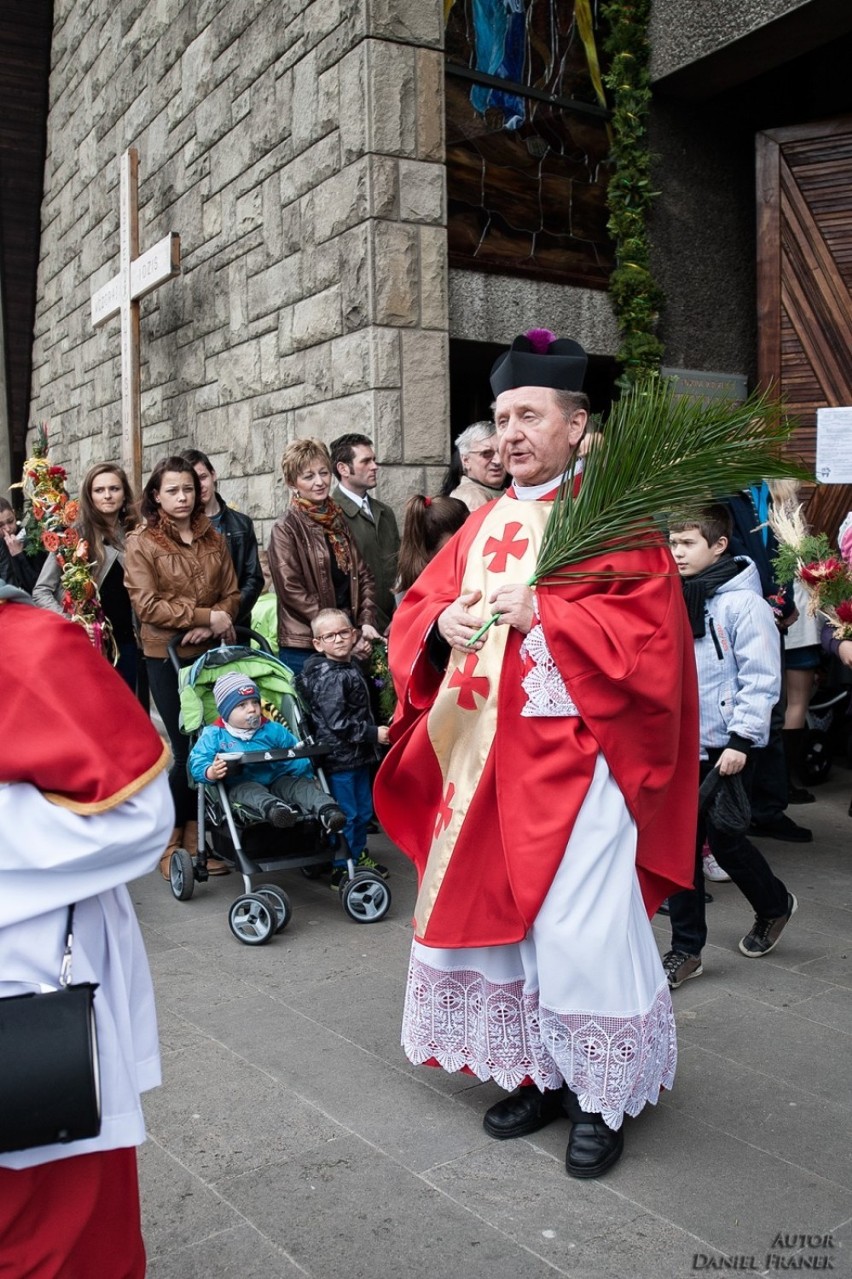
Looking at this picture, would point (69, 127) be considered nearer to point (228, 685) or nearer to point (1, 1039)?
point (228, 685)

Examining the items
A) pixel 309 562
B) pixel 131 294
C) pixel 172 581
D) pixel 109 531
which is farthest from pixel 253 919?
pixel 131 294

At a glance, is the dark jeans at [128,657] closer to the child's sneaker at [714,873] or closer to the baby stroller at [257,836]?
the baby stroller at [257,836]

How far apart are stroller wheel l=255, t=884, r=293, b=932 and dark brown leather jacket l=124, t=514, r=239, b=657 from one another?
140cm

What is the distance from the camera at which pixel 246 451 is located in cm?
830

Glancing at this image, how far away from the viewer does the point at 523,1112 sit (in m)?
3.10

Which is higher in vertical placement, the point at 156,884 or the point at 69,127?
the point at 69,127

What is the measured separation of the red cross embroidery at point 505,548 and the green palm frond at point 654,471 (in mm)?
137

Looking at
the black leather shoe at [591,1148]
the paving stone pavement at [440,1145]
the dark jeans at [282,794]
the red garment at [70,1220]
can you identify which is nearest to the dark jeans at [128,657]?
the dark jeans at [282,794]

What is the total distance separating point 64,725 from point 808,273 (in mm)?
7083

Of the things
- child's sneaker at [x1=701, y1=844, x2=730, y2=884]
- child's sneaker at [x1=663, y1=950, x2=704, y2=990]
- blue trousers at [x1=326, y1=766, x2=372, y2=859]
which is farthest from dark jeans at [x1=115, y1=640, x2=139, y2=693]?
child's sneaker at [x1=663, y1=950, x2=704, y2=990]

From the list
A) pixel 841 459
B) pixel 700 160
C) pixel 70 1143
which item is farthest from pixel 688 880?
pixel 700 160

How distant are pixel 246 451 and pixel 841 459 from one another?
13.0ft

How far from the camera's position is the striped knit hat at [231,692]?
16.8 ft

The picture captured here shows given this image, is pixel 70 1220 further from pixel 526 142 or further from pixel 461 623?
pixel 526 142
